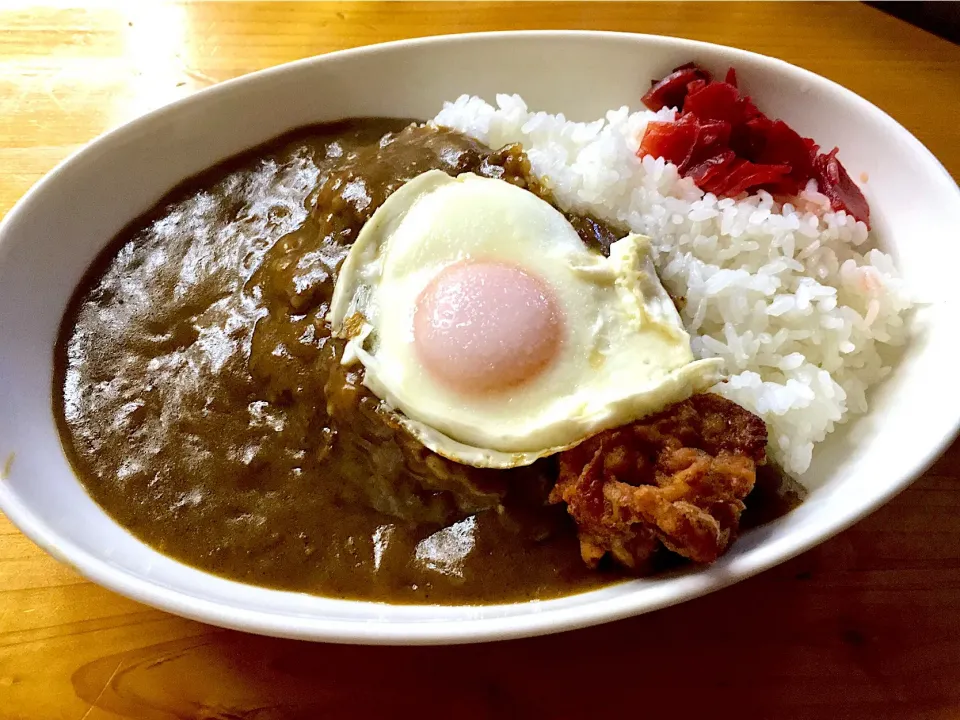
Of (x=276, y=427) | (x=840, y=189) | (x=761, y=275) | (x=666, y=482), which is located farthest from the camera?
(x=840, y=189)

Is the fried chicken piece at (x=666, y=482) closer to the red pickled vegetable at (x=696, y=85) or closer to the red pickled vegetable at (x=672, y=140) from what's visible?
the red pickled vegetable at (x=672, y=140)

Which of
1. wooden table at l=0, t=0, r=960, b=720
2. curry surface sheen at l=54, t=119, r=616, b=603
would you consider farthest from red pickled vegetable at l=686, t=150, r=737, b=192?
wooden table at l=0, t=0, r=960, b=720

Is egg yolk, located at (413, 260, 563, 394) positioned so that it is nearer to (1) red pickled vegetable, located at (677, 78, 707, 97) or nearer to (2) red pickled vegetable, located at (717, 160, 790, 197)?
(2) red pickled vegetable, located at (717, 160, 790, 197)

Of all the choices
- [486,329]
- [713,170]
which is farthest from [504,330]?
[713,170]

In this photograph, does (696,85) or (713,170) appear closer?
(713,170)

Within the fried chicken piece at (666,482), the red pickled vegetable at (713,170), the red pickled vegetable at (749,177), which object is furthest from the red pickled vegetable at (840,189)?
the fried chicken piece at (666,482)

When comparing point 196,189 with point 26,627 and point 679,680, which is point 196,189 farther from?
point 679,680

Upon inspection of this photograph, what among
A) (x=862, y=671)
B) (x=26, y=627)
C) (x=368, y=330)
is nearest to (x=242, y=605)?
(x=26, y=627)

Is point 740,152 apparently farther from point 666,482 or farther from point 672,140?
point 666,482
